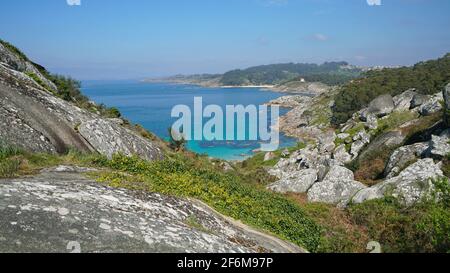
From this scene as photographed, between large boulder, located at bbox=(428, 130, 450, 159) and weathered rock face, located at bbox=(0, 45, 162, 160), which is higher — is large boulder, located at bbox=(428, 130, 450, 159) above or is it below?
below

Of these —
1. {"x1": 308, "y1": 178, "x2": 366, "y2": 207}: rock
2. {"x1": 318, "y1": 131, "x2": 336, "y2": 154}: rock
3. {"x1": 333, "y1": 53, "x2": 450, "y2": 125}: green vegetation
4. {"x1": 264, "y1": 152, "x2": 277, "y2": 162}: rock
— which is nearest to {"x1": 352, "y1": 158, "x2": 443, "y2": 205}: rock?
{"x1": 308, "y1": 178, "x2": 366, "y2": 207}: rock

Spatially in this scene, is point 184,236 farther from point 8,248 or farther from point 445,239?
point 445,239

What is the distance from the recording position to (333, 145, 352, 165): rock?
48.4 metres

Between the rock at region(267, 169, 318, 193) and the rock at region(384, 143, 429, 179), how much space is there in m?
5.93

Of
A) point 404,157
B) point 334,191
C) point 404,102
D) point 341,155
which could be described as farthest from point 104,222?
point 404,102

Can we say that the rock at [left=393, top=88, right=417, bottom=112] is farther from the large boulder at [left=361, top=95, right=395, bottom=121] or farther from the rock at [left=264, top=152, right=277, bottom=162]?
the rock at [left=264, top=152, right=277, bottom=162]

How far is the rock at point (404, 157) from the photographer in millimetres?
27961

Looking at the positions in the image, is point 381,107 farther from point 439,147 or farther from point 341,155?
point 439,147

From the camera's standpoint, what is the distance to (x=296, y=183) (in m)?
29.9

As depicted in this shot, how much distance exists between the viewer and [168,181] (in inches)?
396

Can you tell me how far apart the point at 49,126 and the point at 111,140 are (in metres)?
2.71

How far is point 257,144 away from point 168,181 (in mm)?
93557
